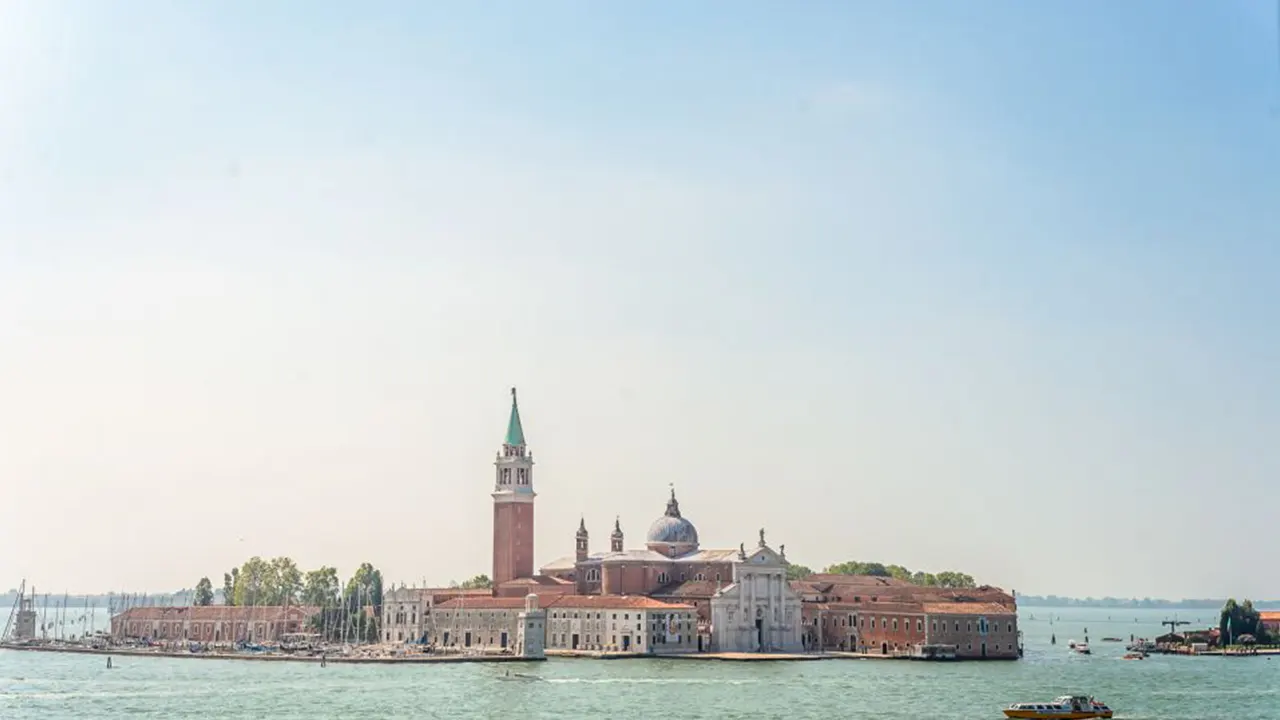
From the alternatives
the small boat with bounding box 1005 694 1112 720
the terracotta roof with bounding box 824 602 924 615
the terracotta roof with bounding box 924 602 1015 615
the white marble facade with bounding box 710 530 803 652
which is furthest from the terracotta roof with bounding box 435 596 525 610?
the small boat with bounding box 1005 694 1112 720

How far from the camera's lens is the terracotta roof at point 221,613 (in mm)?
98812

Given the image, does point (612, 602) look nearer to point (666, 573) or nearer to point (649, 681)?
point (666, 573)

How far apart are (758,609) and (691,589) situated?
14.5ft

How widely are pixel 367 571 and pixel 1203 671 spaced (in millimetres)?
55565

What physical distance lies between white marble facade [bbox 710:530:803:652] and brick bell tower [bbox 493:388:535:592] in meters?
12.6

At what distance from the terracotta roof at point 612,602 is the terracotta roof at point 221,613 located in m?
23.3

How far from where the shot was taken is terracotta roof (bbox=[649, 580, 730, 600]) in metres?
86.9

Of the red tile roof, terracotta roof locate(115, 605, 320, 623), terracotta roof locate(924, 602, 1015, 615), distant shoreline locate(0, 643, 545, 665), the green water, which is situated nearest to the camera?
the green water

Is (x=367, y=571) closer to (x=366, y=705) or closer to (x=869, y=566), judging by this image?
(x=869, y=566)

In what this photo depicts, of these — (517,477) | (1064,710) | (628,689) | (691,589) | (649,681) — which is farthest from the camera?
(517,477)

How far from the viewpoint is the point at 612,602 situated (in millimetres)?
82438

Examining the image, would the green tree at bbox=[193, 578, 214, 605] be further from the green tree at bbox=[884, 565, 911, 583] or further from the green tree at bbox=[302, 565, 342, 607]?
the green tree at bbox=[884, 565, 911, 583]

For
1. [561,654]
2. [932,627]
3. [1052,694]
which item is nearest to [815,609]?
[932,627]

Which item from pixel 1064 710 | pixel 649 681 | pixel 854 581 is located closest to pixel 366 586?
pixel 854 581
